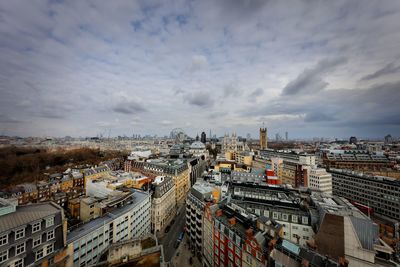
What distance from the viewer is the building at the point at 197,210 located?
34.8 m

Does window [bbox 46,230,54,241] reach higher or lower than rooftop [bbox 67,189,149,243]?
higher

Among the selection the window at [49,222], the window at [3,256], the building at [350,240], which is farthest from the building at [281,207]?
the window at [3,256]

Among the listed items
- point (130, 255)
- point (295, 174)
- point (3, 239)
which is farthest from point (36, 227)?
point (295, 174)

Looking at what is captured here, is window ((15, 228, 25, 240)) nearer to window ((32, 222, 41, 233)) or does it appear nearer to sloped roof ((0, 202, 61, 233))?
sloped roof ((0, 202, 61, 233))

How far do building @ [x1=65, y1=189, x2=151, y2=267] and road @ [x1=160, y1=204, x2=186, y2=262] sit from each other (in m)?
5.38

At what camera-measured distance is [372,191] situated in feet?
182

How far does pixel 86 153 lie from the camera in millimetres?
119625

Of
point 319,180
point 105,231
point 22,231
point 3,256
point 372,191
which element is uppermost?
point 22,231

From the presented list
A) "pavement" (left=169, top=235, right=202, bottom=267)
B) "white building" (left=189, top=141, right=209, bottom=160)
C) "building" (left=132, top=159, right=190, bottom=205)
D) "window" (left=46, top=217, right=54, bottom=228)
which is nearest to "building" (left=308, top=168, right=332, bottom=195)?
"building" (left=132, top=159, right=190, bottom=205)

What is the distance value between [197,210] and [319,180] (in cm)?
4792

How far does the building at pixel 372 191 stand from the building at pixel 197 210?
53943 millimetres

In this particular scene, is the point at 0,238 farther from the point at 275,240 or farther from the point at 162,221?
the point at 162,221

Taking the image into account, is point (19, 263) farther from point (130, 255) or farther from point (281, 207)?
point (281, 207)

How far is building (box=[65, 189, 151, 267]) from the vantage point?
23.4 metres
